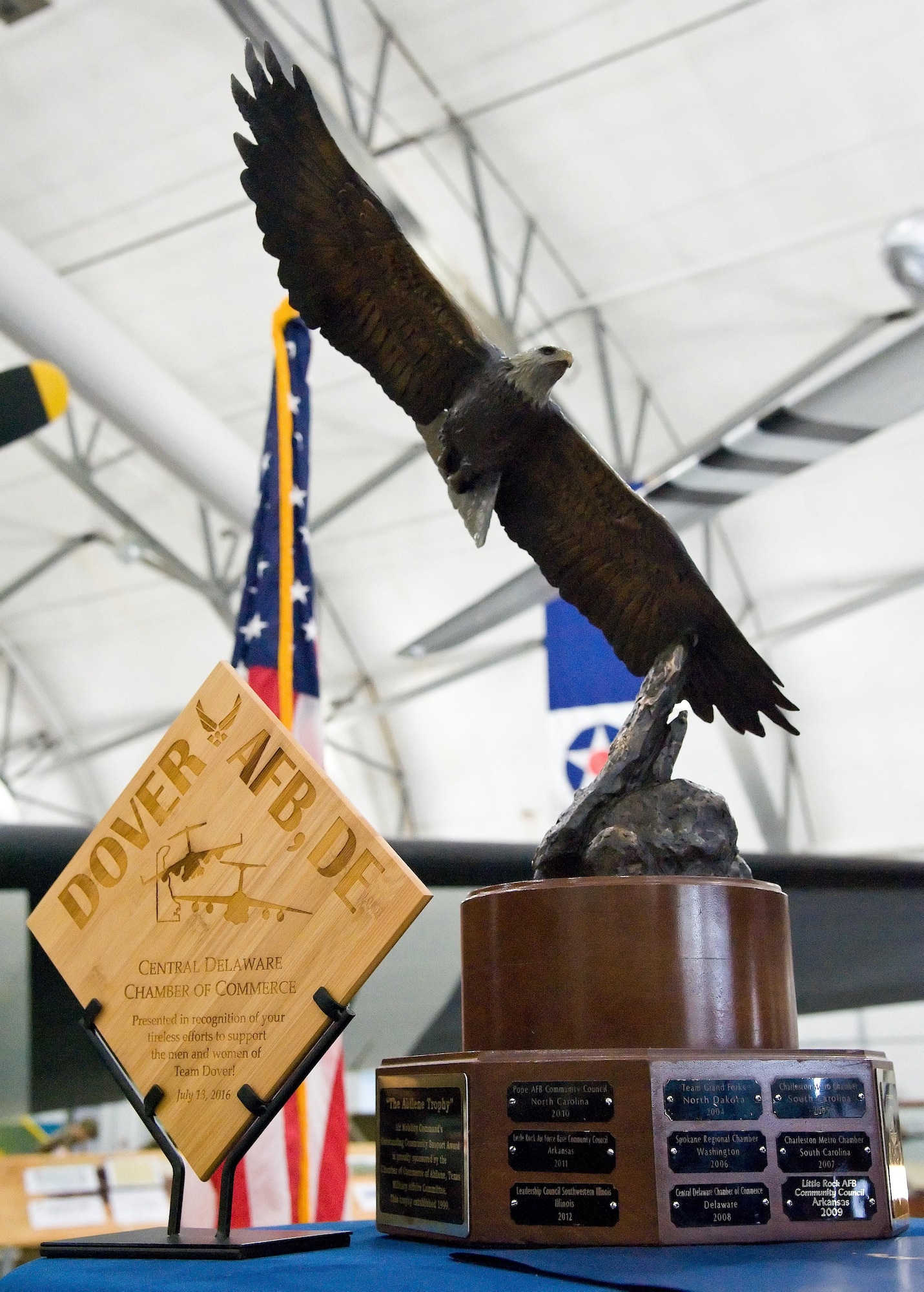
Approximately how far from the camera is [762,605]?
11984mm

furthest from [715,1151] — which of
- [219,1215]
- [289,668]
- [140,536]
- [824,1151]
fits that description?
[140,536]

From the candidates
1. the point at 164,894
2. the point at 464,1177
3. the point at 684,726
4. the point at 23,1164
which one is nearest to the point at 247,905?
the point at 164,894

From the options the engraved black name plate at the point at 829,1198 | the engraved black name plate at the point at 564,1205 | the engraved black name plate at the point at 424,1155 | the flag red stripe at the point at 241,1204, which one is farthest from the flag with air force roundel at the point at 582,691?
the engraved black name plate at the point at 564,1205

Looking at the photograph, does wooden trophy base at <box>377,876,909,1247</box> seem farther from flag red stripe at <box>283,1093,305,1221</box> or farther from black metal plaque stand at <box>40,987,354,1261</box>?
flag red stripe at <box>283,1093,305,1221</box>

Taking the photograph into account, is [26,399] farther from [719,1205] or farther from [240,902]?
[719,1205]

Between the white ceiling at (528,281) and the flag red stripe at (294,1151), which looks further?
the white ceiling at (528,281)

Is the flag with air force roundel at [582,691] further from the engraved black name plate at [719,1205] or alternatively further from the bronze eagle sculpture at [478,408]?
the engraved black name plate at [719,1205]

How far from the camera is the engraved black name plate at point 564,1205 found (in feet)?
5.40

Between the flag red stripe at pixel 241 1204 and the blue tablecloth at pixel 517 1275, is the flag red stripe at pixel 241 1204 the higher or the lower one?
the lower one

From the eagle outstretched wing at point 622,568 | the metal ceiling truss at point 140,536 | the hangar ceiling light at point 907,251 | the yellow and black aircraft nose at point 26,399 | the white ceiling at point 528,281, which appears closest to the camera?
the eagle outstretched wing at point 622,568

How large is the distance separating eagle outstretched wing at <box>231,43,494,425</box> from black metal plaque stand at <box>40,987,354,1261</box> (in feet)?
4.23

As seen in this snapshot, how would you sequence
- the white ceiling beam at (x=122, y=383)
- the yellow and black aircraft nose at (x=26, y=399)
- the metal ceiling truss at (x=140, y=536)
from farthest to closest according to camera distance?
the metal ceiling truss at (x=140, y=536), the white ceiling beam at (x=122, y=383), the yellow and black aircraft nose at (x=26, y=399)

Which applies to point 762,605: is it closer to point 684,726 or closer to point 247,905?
point 684,726

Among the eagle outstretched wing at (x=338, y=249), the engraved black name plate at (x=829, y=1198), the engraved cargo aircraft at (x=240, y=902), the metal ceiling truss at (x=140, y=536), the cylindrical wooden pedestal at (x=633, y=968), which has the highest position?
the metal ceiling truss at (x=140, y=536)
